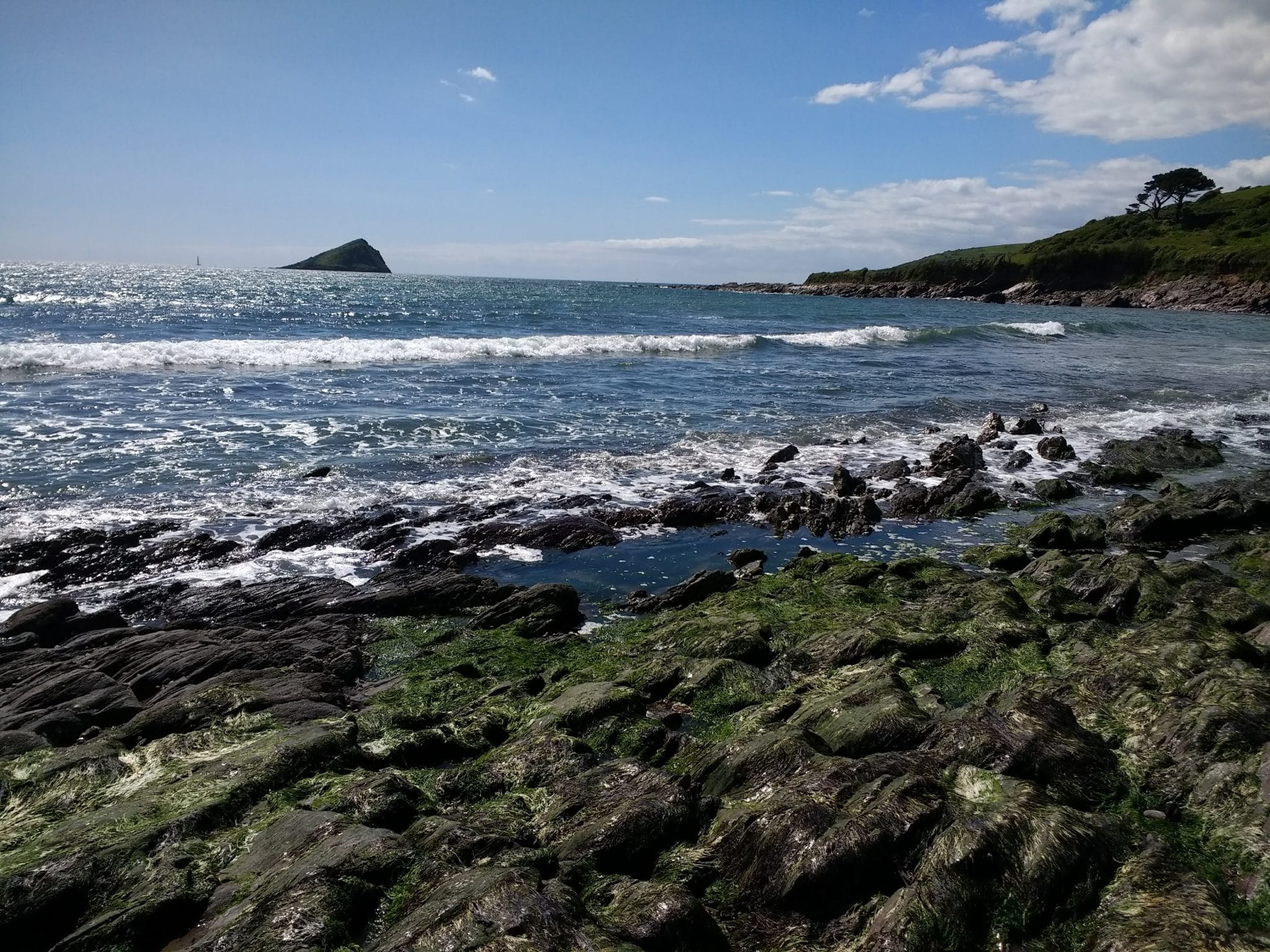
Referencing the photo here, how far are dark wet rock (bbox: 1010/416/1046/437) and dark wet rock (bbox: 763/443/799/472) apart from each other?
1012 cm

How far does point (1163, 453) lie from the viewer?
2567cm

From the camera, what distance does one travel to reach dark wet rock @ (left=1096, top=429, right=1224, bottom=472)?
2484 centimetres

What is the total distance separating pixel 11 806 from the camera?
834 cm

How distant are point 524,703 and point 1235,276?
128 metres

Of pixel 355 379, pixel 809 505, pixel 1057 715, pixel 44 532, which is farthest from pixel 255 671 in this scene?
pixel 355 379

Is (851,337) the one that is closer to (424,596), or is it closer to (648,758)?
(424,596)

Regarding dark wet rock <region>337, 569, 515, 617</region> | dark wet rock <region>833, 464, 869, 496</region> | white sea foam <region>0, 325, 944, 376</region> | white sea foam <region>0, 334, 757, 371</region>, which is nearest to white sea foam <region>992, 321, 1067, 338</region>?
white sea foam <region>0, 325, 944, 376</region>

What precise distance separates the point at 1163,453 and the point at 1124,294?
361 ft

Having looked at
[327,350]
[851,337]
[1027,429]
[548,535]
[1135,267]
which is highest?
[1135,267]

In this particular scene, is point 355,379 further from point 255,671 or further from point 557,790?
point 557,790

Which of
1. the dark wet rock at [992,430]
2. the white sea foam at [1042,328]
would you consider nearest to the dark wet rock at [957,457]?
the dark wet rock at [992,430]

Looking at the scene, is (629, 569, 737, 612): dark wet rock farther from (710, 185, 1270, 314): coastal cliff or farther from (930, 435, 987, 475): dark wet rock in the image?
(710, 185, 1270, 314): coastal cliff

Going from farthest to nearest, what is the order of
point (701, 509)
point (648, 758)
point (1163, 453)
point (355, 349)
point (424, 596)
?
point (355, 349) → point (1163, 453) → point (701, 509) → point (424, 596) → point (648, 758)

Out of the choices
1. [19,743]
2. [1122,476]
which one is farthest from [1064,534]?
[19,743]
